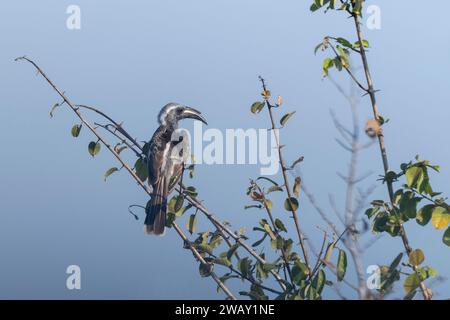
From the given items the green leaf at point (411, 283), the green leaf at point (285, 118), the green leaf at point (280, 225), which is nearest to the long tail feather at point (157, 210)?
the green leaf at point (280, 225)

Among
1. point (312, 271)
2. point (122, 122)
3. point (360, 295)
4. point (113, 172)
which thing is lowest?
point (360, 295)

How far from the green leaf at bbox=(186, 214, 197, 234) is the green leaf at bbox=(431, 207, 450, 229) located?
56.2 inches

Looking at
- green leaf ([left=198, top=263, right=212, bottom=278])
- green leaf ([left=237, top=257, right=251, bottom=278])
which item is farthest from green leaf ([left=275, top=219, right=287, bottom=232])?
green leaf ([left=198, top=263, right=212, bottom=278])

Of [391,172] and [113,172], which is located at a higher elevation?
[113,172]

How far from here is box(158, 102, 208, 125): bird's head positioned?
19.8ft

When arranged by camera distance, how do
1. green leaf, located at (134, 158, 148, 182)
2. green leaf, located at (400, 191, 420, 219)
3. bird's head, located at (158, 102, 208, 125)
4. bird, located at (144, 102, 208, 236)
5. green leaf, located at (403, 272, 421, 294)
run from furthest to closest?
bird's head, located at (158, 102, 208, 125) → bird, located at (144, 102, 208, 236) → green leaf, located at (134, 158, 148, 182) → green leaf, located at (400, 191, 420, 219) → green leaf, located at (403, 272, 421, 294)

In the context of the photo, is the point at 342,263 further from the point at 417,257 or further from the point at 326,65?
the point at 326,65

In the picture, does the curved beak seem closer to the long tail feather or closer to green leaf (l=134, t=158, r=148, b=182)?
the long tail feather

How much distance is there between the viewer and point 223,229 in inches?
157

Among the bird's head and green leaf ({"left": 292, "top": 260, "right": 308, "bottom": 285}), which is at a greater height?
the bird's head

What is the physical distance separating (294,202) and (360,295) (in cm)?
154
